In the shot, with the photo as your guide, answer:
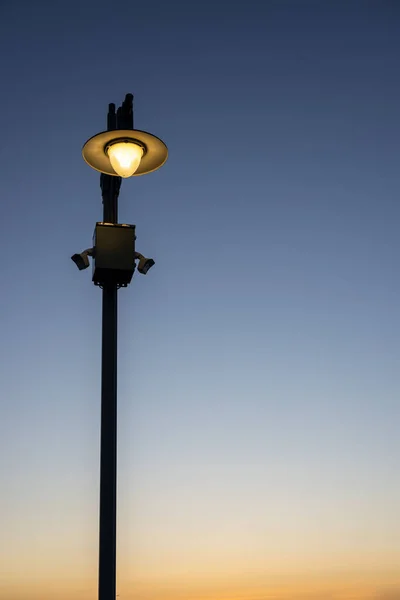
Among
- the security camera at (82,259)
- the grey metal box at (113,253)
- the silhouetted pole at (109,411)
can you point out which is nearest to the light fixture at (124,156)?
the silhouetted pole at (109,411)

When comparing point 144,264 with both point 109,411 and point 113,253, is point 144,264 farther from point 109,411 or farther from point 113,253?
point 109,411

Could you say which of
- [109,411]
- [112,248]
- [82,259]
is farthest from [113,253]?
A: [109,411]

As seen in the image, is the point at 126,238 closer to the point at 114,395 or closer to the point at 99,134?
the point at 99,134

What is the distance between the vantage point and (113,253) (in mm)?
7215

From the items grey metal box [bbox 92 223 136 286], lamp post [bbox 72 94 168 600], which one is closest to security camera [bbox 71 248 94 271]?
lamp post [bbox 72 94 168 600]

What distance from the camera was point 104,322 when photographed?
721cm

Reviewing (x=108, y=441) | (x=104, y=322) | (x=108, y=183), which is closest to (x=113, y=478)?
(x=108, y=441)

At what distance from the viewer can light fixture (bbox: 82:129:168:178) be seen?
24.1ft

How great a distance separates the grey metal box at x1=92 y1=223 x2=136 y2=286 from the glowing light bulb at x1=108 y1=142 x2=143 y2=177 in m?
0.55

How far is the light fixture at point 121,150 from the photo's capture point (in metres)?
7.33

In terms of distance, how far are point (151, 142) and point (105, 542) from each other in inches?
145

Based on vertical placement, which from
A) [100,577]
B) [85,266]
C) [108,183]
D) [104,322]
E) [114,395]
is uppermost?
[108,183]

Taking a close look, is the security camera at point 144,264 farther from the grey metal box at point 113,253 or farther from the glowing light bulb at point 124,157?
the glowing light bulb at point 124,157

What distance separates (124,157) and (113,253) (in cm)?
95
